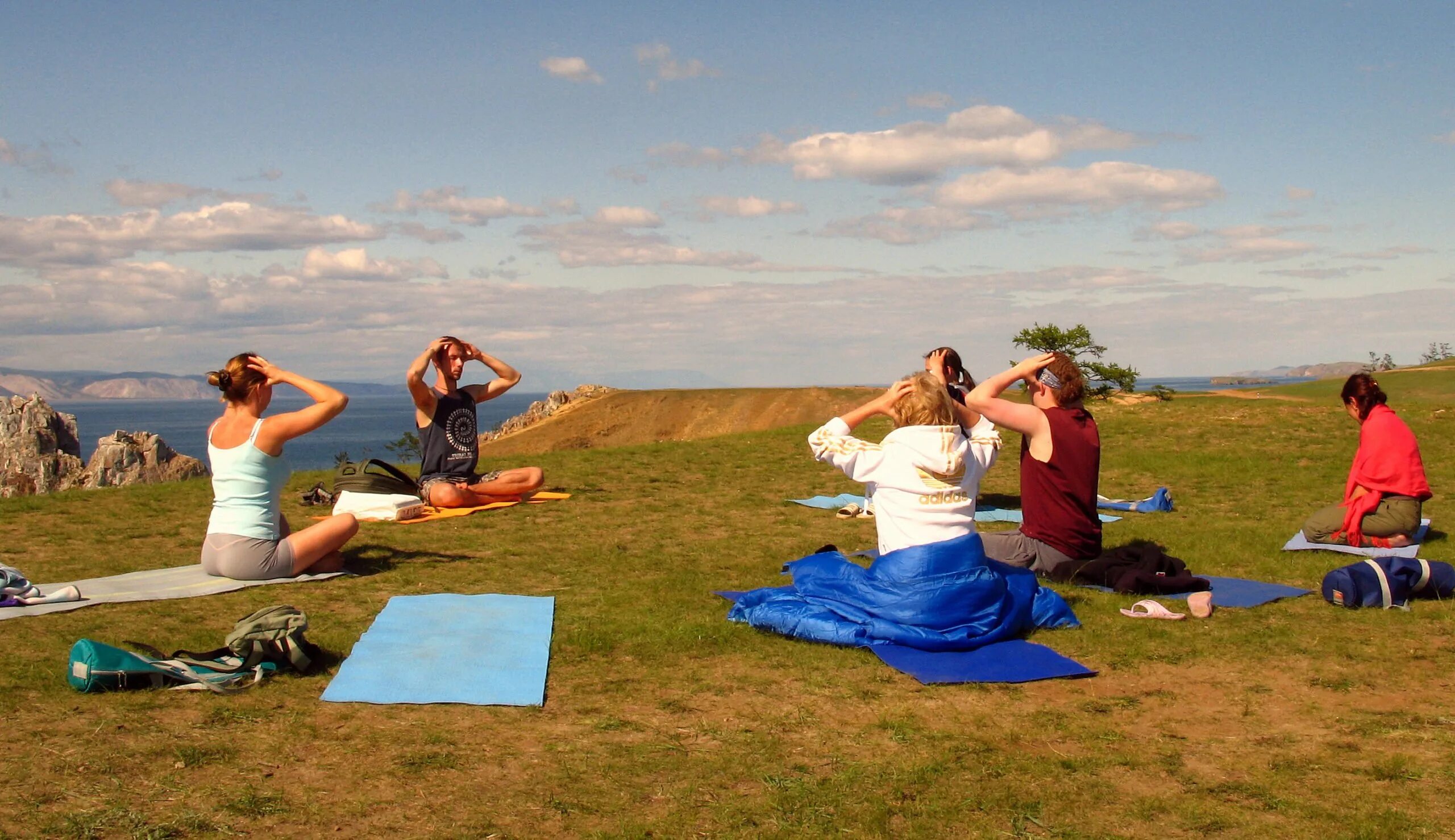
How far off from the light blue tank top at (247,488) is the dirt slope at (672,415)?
107 feet

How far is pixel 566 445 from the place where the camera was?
4191cm

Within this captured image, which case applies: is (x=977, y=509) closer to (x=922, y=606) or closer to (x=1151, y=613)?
(x=1151, y=613)

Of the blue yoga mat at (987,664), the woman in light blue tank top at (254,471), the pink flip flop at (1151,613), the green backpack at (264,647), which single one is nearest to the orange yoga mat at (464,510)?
the woman in light blue tank top at (254,471)

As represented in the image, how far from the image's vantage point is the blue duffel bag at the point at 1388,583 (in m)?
6.77

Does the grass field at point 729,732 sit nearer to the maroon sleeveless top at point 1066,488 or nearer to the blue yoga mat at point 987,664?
the blue yoga mat at point 987,664

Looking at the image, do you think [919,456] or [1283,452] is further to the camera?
Answer: [1283,452]

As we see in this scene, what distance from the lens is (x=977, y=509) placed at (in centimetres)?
1120

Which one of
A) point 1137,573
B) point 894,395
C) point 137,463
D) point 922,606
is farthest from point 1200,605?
point 137,463

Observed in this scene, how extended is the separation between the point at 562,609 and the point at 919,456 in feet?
8.68

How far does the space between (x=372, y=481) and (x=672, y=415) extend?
37.3 metres

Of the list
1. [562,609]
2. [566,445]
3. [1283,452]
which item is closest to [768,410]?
[566,445]

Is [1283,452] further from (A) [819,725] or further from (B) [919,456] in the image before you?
(A) [819,725]

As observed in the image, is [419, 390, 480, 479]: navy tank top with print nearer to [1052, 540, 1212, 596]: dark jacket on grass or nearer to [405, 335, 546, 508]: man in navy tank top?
[405, 335, 546, 508]: man in navy tank top

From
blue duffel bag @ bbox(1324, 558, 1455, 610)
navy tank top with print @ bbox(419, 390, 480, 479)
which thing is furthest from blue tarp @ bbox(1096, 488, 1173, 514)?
navy tank top with print @ bbox(419, 390, 480, 479)
